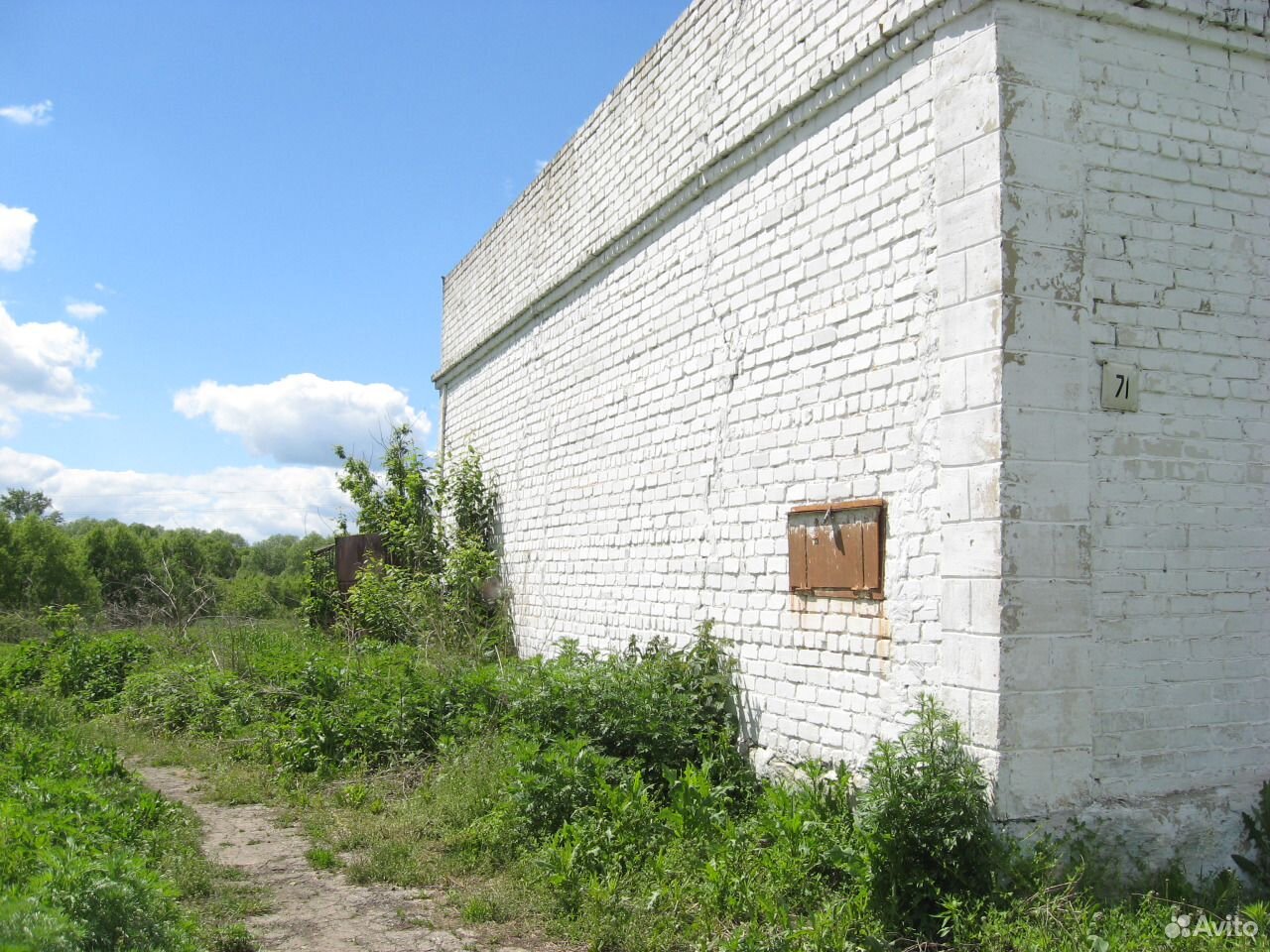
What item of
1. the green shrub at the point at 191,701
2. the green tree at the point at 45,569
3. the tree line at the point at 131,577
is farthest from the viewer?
the green tree at the point at 45,569

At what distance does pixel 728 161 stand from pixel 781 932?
5521 millimetres

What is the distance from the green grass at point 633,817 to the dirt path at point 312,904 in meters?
0.16

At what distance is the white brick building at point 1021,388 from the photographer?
4930 mm

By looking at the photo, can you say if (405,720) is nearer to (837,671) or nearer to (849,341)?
(837,671)

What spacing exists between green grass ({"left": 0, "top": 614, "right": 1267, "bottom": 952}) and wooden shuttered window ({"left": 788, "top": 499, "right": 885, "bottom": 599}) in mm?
992

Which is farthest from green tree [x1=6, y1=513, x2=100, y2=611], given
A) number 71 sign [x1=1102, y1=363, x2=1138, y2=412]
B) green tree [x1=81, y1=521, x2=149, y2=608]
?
number 71 sign [x1=1102, y1=363, x2=1138, y2=412]

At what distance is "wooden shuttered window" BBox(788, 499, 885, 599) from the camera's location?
5.70 m

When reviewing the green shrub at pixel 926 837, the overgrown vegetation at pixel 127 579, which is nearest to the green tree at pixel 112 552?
the overgrown vegetation at pixel 127 579

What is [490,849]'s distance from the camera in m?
6.07

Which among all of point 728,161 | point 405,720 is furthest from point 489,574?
point 728,161

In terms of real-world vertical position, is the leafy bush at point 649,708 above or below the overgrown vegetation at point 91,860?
above
